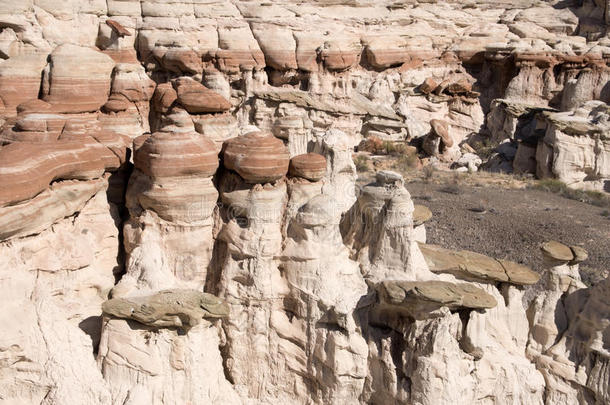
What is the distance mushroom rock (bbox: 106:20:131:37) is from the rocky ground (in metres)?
10.4

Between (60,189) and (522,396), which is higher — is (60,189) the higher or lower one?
the higher one

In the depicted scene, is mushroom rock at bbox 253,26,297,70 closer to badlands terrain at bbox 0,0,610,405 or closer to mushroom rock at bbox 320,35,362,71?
mushroom rock at bbox 320,35,362,71

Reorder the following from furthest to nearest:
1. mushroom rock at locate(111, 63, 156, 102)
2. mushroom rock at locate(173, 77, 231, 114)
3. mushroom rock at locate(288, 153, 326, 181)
Result: mushroom rock at locate(111, 63, 156, 102), mushroom rock at locate(173, 77, 231, 114), mushroom rock at locate(288, 153, 326, 181)

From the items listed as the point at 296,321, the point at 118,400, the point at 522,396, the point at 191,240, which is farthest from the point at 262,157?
the point at 522,396

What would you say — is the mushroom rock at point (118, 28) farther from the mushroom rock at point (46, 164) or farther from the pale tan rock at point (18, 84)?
the mushroom rock at point (46, 164)

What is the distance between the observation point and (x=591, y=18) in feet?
93.4

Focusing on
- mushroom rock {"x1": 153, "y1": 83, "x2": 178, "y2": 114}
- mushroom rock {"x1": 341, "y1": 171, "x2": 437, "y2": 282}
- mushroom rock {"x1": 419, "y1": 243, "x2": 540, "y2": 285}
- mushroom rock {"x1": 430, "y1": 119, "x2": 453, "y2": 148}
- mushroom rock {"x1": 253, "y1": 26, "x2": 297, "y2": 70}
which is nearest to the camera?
mushroom rock {"x1": 341, "y1": 171, "x2": 437, "y2": 282}

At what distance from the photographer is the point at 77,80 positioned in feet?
43.9

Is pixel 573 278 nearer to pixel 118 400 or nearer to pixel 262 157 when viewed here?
pixel 262 157

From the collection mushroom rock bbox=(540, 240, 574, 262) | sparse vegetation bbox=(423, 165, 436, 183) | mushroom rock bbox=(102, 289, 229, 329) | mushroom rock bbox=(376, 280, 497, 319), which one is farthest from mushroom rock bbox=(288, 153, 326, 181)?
sparse vegetation bbox=(423, 165, 436, 183)

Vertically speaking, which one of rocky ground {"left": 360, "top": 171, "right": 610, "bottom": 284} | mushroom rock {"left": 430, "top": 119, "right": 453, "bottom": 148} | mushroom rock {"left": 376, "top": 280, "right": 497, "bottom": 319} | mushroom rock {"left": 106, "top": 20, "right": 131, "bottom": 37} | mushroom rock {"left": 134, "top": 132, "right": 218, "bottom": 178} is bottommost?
rocky ground {"left": 360, "top": 171, "right": 610, "bottom": 284}

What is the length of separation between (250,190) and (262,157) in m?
0.43

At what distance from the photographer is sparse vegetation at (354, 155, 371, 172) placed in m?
20.4

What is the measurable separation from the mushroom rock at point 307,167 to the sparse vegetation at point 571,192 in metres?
14.0
